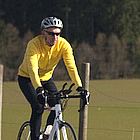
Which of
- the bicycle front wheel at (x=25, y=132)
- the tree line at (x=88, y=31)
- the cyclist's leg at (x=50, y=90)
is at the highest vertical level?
the tree line at (x=88, y=31)

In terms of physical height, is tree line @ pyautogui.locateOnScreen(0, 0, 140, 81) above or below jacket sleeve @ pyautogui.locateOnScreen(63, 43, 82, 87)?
above

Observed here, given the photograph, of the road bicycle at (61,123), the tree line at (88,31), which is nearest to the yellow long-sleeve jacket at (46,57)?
the road bicycle at (61,123)

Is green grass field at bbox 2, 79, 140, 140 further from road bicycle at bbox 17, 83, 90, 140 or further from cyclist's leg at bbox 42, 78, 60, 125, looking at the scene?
road bicycle at bbox 17, 83, 90, 140

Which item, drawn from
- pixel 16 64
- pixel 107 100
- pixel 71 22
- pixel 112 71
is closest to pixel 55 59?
pixel 107 100

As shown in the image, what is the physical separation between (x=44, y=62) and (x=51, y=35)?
0.36 m

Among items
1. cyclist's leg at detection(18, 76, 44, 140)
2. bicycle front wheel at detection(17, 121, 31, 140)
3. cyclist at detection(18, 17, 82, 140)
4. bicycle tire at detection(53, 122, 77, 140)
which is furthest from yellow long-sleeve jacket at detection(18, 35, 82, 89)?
bicycle front wheel at detection(17, 121, 31, 140)

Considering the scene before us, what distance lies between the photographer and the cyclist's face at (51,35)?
6023 mm

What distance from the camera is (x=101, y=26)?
154 feet

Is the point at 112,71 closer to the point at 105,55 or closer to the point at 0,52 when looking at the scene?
the point at 105,55

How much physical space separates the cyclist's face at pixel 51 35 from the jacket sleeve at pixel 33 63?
0.58 feet

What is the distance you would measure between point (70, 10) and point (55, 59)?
42184 mm

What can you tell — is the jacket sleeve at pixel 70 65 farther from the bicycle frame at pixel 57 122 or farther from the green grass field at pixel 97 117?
the green grass field at pixel 97 117

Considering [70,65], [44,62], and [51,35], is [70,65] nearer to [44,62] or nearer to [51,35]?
[44,62]

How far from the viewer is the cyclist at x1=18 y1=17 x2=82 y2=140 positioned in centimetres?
602
